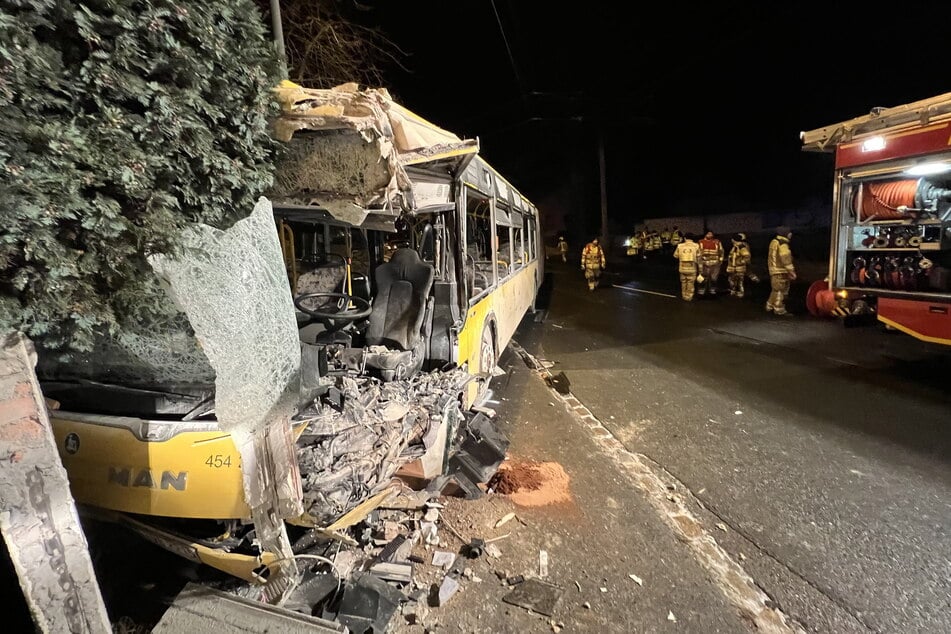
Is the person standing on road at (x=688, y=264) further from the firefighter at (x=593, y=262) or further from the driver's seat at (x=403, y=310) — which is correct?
the driver's seat at (x=403, y=310)

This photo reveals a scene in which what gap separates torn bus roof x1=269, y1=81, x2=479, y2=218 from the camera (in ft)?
7.95

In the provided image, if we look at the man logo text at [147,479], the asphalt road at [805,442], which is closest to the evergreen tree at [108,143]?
the man logo text at [147,479]

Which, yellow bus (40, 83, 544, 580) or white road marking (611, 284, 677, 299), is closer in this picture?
yellow bus (40, 83, 544, 580)

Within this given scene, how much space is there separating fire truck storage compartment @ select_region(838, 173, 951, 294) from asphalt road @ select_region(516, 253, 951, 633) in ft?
3.72

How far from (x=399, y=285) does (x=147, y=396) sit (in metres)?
2.37

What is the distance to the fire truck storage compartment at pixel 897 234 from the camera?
6.22m

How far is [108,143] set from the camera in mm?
1698

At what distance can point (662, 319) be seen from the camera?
10453 millimetres

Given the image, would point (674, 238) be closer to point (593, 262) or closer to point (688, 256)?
point (593, 262)

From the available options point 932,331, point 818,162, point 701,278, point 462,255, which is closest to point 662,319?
point 701,278

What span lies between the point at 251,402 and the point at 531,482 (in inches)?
94.6

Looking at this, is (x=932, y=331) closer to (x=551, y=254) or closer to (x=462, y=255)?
(x=462, y=255)

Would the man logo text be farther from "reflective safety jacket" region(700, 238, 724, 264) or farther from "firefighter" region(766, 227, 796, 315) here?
"reflective safety jacket" region(700, 238, 724, 264)

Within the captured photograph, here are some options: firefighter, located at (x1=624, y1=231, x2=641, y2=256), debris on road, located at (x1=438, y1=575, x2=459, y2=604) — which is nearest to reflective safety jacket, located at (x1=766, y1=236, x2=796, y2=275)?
debris on road, located at (x1=438, y1=575, x2=459, y2=604)
